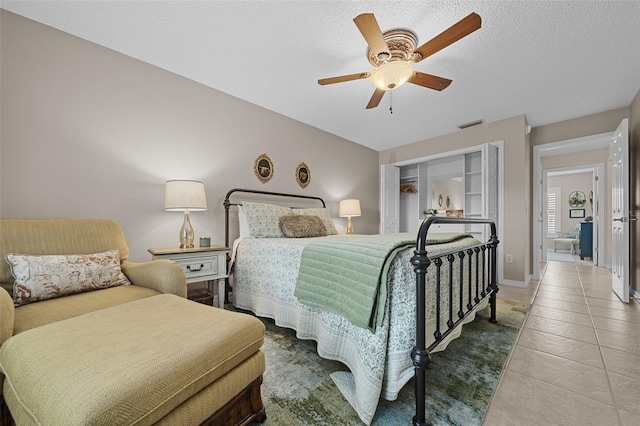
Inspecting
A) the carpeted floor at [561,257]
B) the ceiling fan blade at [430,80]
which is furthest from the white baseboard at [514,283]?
the carpeted floor at [561,257]

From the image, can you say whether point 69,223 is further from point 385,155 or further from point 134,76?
point 385,155

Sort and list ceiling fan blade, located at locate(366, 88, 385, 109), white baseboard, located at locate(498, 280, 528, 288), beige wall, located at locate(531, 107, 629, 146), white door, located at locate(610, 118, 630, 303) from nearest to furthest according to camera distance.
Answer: ceiling fan blade, located at locate(366, 88, 385, 109) < white door, located at locate(610, 118, 630, 303) < beige wall, located at locate(531, 107, 629, 146) < white baseboard, located at locate(498, 280, 528, 288)

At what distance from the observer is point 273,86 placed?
2898 mm

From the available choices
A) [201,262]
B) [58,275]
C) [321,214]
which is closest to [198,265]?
[201,262]

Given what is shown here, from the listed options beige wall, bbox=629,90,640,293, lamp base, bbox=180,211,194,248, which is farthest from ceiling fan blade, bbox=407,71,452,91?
beige wall, bbox=629,90,640,293

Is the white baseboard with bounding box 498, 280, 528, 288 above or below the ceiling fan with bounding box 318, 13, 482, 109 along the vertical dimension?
below

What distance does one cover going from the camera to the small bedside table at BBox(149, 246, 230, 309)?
2.19m

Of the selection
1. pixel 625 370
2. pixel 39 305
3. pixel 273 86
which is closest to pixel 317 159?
pixel 273 86

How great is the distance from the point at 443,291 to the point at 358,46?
203 centimetres

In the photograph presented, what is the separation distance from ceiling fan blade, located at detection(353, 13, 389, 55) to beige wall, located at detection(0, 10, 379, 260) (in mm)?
1934

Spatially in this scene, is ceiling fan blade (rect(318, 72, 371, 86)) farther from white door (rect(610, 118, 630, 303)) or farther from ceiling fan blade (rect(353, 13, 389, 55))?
white door (rect(610, 118, 630, 303))

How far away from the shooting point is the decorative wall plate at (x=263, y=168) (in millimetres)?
3357

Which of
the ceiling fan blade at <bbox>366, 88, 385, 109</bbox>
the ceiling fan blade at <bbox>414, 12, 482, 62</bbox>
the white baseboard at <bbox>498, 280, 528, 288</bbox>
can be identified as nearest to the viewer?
the ceiling fan blade at <bbox>414, 12, 482, 62</bbox>

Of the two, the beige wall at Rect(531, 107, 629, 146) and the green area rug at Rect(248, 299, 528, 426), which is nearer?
the green area rug at Rect(248, 299, 528, 426)
